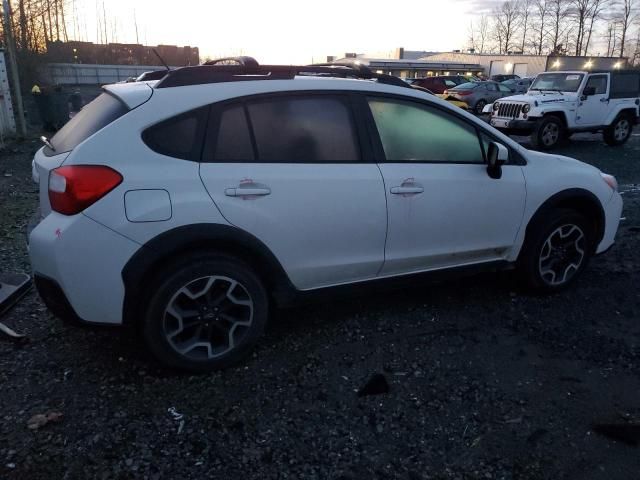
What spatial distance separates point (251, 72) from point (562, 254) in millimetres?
2791

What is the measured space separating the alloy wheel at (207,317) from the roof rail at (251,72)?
118 centimetres

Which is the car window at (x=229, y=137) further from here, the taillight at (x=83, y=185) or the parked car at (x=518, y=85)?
the parked car at (x=518, y=85)

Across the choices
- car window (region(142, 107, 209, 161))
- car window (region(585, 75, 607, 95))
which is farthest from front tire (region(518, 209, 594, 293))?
car window (region(585, 75, 607, 95))

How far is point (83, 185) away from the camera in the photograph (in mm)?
2637

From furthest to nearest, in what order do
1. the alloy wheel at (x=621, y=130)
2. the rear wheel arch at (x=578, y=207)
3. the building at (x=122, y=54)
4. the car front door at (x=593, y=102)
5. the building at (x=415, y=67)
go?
the building at (x=415, y=67) < the building at (x=122, y=54) < the alloy wheel at (x=621, y=130) < the car front door at (x=593, y=102) < the rear wheel arch at (x=578, y=207)

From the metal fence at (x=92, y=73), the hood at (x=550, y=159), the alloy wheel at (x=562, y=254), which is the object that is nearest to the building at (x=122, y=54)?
the metal fence at (x=92, y=73)

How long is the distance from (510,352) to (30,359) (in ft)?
10.0

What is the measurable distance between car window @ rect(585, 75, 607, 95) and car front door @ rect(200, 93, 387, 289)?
1198 cm

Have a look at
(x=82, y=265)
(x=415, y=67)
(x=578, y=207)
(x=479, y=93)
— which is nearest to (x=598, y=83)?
(x=479, y=93)

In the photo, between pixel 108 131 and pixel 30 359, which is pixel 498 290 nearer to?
pixel 108 131

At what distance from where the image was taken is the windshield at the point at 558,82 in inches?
511

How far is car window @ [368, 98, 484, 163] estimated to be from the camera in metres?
3.41

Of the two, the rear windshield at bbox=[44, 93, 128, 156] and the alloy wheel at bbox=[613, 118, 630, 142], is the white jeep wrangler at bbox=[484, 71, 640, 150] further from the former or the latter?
the rear windshield at bbox=[44, 93, 128, 156]

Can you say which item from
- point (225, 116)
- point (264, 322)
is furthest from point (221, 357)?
point (225, 116)
